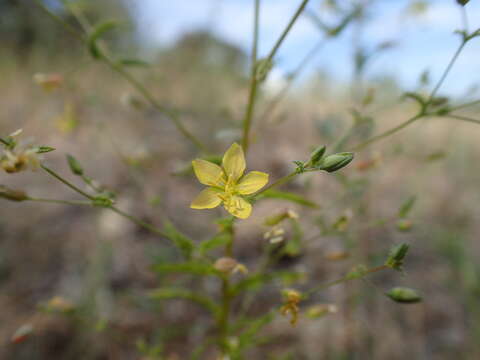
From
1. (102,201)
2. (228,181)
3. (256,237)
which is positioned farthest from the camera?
(256,237)

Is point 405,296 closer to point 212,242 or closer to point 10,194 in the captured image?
point 212,242

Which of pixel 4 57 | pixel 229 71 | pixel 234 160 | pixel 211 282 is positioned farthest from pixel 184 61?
pixel 234 160

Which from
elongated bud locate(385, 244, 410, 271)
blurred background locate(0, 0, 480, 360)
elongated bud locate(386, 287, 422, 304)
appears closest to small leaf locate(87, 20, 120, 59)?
blurred background locate(0, 0, 480, 360)

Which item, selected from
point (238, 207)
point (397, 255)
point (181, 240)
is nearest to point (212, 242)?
point (181, 240)

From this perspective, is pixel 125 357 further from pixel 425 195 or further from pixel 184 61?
pixel 184 61

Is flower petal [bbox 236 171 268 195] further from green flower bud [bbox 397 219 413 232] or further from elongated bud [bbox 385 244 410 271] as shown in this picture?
green flower bud [bbox 397 219 413 232]

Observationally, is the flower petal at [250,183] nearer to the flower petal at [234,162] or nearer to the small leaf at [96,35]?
the flower petal at [234,162]

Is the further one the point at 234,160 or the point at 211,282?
the point at 211,282

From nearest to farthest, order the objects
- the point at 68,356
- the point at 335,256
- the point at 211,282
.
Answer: the point at 335,256 < the point at 68,356 < the point at 211,282

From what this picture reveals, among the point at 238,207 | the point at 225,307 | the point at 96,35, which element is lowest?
the point at 225,307
